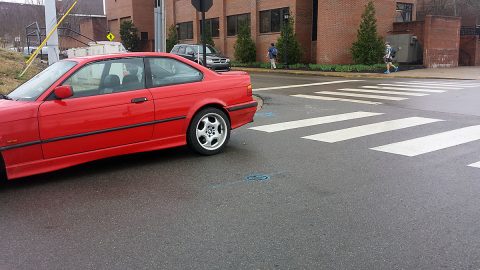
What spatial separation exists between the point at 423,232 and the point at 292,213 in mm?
1238

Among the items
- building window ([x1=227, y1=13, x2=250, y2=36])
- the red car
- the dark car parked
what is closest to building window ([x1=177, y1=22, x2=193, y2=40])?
building window ([x1=227, y1=13, x2=250, y2=36])

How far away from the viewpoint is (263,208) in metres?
4.90

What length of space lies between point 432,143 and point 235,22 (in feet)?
106

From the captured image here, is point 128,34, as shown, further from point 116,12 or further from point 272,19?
point 272,19

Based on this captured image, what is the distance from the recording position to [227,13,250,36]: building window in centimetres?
3706

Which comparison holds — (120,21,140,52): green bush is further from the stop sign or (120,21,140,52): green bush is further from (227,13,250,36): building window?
the stop sign

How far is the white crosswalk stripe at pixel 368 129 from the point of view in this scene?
8.45 metres

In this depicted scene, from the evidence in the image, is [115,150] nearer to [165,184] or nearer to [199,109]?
[165,184]

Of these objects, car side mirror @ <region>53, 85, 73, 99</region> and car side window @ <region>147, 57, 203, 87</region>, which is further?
car side window @ <region>147, 57, 203, 87</region>

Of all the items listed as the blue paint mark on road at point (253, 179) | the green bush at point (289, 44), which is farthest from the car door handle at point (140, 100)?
the green bush at point (289, 44)

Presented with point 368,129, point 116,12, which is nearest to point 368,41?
point 368,129

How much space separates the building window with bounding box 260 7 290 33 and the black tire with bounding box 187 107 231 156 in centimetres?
2698

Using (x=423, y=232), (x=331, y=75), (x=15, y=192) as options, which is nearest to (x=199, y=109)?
(x=15, y=192)

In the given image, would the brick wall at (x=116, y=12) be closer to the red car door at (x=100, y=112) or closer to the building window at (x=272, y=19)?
the building window at (x=272, y=19)
